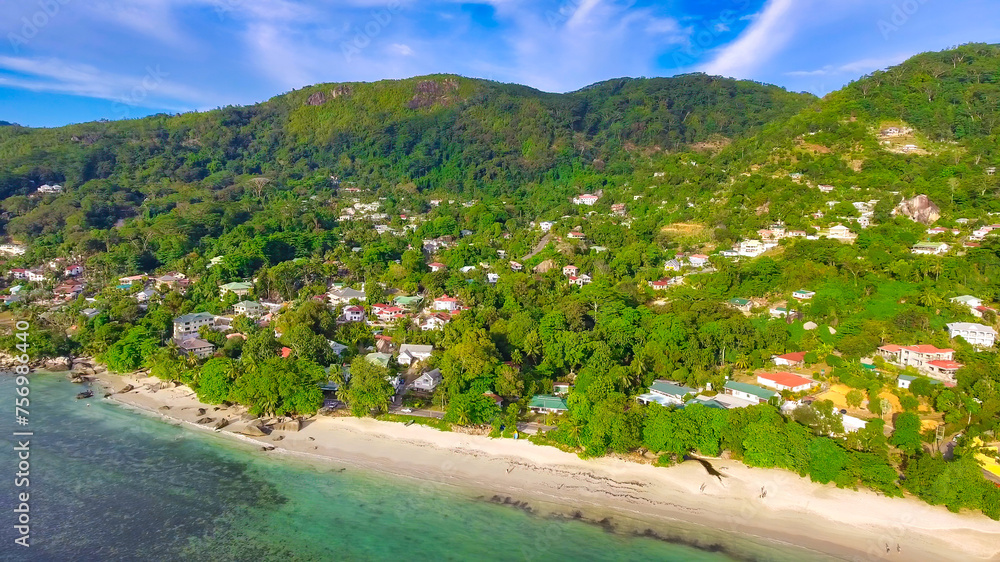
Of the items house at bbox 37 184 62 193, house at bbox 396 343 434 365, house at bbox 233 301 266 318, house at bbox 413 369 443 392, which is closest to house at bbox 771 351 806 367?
house at bbox 413 369 443 392

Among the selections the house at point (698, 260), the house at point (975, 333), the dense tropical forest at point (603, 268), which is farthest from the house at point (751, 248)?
the house at point (975, 333)

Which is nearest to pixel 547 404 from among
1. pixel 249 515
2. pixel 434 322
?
pixel 249 515

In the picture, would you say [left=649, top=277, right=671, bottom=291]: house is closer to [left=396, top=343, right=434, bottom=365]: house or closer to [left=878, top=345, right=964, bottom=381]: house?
[left=878, top=345, right=964, bottom=381]: house

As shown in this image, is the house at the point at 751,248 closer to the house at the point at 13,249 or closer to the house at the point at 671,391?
the house at the point at 671,391

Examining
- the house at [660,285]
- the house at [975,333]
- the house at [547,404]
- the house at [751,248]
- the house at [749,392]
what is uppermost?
the house at [751,248]

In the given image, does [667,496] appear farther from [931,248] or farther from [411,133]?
[411,133]

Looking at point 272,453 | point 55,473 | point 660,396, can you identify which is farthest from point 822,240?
point 55,473
